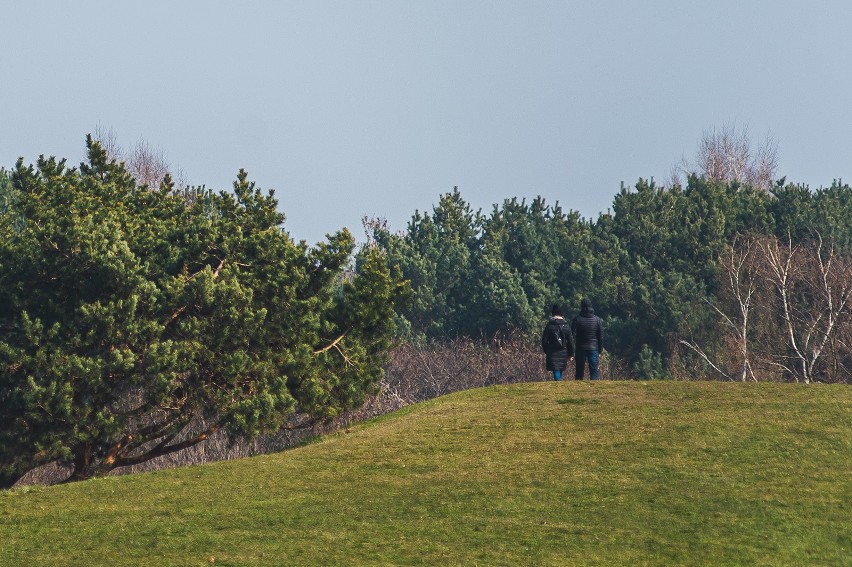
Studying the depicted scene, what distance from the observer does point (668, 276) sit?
68.6 metres

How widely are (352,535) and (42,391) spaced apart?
665 inches

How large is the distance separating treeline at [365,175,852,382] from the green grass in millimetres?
36678

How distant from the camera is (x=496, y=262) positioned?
71.1m

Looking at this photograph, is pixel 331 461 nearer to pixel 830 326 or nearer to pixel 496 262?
pixel 830 326

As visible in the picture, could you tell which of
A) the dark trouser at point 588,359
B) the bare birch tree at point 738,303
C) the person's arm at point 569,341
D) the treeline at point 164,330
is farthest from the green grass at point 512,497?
the bare birch tree at point 738,303

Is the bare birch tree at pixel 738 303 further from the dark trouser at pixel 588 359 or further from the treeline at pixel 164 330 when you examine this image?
the dark trouser at pixel 588 359

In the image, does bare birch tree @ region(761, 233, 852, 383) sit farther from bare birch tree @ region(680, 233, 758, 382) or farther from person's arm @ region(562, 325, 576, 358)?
person's arm @ region(562, 325, 576, 358)

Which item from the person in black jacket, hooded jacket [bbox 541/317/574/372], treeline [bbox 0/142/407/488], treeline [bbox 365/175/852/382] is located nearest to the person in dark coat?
hooded jacket [bbox 541/317/574/372]

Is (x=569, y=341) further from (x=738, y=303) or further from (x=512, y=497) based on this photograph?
(x=738, y=303)

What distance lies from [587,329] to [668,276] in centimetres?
4029

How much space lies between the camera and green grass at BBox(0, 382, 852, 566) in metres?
16.3

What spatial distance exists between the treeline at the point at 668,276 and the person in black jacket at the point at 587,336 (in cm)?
3101

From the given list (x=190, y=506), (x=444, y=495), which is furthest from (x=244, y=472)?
(x=444, y=495)

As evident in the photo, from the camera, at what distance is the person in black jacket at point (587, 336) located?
29.3 m
